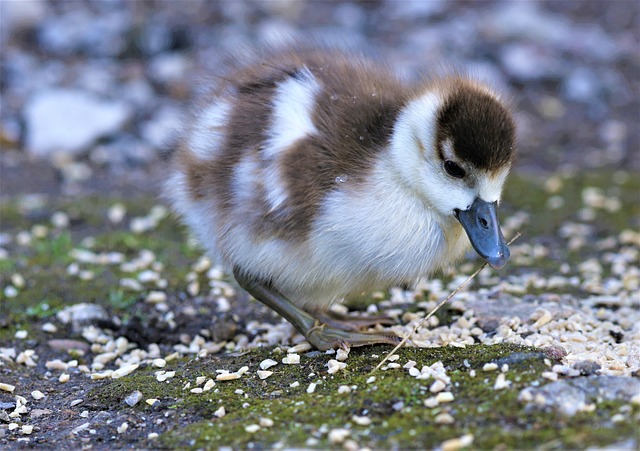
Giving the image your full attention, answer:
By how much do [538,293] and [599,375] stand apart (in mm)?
1545

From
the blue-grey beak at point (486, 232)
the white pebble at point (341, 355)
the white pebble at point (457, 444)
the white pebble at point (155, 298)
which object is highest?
the blue-grey beak at point (486, 232)

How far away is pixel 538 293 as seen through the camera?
13.3 ft

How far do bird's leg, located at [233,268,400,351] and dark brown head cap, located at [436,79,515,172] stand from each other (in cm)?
74

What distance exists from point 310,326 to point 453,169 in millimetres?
799

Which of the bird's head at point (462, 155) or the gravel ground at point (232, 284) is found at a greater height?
the bird's head at point (462, 155)

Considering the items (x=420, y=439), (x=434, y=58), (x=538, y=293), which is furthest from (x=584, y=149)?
(x=420, y=439)

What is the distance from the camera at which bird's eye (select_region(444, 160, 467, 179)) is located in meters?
2.91

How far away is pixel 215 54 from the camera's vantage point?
6141 mm

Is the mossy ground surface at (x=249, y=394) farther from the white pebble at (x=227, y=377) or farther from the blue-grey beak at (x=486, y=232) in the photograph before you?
the blue-grey beak at (x=486, y=232)

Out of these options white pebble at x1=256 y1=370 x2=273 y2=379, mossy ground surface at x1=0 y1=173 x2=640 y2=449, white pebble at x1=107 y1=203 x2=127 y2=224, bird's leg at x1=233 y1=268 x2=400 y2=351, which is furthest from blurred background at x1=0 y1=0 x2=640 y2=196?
white pebble at x1=256 y1=370 x2=273 y2=379

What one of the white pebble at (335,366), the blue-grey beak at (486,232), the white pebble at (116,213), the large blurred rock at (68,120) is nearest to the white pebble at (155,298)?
the white pebble at (116,213)

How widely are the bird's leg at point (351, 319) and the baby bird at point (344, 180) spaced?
23 centimetres

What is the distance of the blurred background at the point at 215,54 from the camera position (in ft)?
21.4

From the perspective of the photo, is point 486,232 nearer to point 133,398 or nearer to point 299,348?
point 299,348
